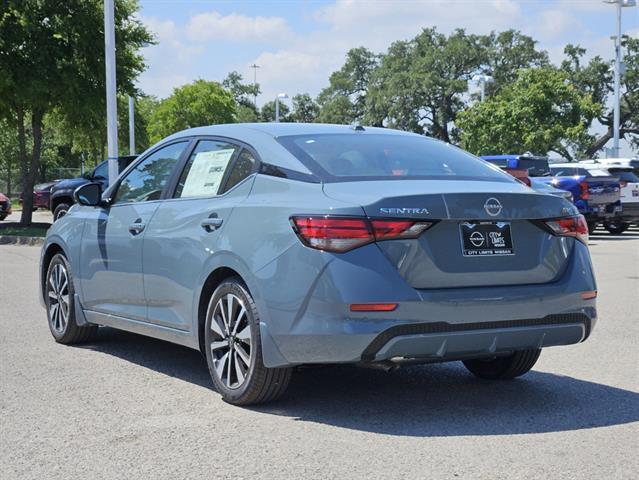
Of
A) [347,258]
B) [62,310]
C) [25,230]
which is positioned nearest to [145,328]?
[62,310]

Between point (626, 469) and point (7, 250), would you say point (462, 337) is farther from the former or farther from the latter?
point (7, 250)

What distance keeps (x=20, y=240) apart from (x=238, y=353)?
17293mm

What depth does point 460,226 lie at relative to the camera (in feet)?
16.7

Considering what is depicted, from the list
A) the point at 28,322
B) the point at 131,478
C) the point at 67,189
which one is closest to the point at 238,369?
the point at 131,478

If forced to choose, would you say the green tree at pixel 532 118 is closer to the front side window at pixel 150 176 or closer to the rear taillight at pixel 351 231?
the front side window at pixel 150 176

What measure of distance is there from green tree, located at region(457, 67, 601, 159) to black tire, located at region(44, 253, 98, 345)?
4382 centimetres

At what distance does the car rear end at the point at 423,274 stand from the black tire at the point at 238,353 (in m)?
0.22

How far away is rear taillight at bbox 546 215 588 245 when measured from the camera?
540 centimetres

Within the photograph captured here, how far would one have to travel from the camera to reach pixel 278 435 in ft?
16.0

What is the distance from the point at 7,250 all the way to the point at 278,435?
16.0 metres

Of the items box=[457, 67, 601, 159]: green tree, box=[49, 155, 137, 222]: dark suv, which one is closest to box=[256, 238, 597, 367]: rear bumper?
box=[49, 155, 137, 222]: dark suv

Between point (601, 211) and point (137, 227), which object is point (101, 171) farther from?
point (137, 227)

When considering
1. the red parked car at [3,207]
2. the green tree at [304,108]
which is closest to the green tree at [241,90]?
the green tree at [304,108]

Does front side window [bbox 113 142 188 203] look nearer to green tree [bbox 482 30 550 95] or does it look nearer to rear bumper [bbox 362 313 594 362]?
rear bumper [bbox 362 313 594 362]
